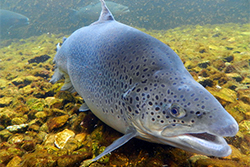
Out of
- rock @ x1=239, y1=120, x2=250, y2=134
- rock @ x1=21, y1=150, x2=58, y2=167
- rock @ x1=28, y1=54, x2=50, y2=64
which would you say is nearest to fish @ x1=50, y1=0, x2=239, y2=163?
rock @ x1=21, y1=150, x2=58, y2=167

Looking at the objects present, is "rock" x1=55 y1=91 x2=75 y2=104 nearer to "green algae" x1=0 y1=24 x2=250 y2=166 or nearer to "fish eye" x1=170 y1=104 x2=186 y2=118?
"green algae" x1=0 y1=24 x2=250 y2=166

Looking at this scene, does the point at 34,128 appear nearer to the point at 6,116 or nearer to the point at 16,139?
the point at 16,139

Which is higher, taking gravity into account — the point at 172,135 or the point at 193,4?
the point at 172,135

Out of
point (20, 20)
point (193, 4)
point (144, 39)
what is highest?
point (144, 39)

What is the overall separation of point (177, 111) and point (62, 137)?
6.73ft

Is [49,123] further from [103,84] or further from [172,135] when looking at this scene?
[172,135]

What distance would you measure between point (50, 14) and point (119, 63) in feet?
75.0

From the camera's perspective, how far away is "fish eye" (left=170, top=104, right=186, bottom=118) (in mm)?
1493

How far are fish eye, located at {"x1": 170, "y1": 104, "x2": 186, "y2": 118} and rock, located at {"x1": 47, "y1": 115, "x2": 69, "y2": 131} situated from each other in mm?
2273

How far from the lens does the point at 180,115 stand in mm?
1496

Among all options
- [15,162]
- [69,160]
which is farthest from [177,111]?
[15,162]

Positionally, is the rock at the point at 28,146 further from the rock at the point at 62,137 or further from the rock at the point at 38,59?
Answer: the rock at the point at 38,59

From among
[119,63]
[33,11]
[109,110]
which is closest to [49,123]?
[109,110]

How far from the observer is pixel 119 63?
7.14 feet
